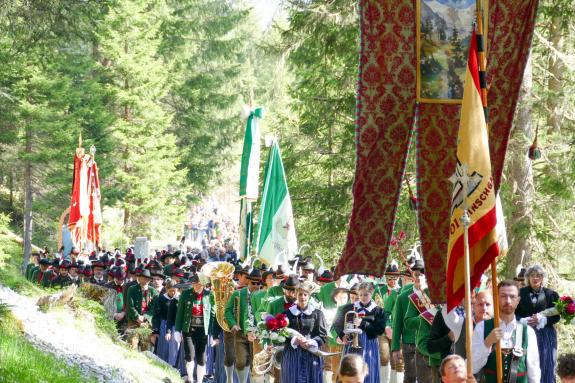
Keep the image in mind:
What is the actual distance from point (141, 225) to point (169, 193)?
224 centimetres

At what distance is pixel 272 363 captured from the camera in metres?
14.8

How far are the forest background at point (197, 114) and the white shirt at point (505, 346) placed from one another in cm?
1029

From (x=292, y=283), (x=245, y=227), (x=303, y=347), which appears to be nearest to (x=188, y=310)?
(x=245, y=227)

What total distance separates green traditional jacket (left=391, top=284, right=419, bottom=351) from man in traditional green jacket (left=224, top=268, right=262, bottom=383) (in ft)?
9.28

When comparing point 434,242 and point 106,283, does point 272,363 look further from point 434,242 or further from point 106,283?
point 106,283

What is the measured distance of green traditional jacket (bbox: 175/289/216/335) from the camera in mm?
19297

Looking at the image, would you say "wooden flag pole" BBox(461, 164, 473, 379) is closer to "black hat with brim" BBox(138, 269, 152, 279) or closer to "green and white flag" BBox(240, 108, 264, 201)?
"green and white flag" BBox(240, 108, 264, 201)

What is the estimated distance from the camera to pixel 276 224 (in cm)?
2156

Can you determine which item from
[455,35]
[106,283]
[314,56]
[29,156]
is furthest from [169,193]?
[455,35]

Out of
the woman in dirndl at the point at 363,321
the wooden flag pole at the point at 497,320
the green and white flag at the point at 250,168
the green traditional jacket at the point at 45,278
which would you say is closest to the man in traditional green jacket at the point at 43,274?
the green traditional jacket at the point at 45,278

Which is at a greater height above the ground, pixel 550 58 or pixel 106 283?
pixel 550 58

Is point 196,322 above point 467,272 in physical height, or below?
below

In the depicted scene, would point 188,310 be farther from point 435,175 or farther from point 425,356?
point 435,175

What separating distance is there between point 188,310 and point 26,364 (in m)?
8.85
